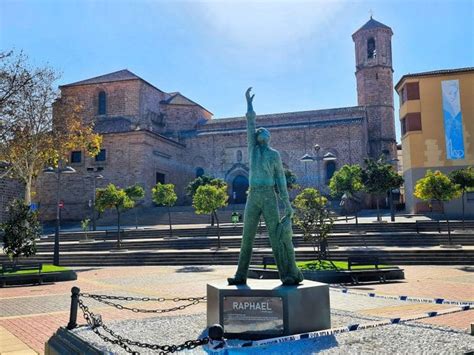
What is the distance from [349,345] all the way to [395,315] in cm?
253

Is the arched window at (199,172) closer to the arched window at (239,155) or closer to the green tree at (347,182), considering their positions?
the arched window at (239,155)

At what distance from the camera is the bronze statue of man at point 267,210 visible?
6016 millimetres

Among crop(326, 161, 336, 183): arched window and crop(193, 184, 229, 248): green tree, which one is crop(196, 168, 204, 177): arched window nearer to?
crop(326, 161, 336, 183): arched window

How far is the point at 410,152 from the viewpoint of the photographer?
105 feet

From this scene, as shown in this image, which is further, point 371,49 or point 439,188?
point 371,49

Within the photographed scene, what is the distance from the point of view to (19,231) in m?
14.5

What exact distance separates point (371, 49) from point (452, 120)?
17714 millimetres

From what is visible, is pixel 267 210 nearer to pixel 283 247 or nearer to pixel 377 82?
pixel 283 247

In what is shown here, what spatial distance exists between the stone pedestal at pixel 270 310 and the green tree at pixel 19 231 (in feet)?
36.6

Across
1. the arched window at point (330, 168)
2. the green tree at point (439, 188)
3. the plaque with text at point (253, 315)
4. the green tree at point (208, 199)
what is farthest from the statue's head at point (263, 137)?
the arched window at point (330, 168)

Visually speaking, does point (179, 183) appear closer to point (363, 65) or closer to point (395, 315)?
point (363, 65)

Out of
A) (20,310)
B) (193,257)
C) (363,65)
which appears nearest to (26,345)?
(20,310)

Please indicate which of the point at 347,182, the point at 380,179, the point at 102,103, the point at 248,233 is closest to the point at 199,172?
the point at 102,103

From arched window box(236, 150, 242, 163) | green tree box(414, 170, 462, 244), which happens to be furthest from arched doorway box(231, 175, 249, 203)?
green tree box(414, 170, 462, 244)
